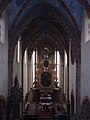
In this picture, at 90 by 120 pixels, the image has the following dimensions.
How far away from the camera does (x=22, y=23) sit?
2450 centimetres

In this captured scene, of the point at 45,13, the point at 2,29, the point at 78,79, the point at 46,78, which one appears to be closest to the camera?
the point at 2,29

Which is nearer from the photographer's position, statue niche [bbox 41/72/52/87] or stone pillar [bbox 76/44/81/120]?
stone pillar [bbox 76/44/81/120]

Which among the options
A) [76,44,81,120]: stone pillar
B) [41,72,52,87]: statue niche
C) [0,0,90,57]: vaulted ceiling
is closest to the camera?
[0,0,90,57]: vaulted ceiling

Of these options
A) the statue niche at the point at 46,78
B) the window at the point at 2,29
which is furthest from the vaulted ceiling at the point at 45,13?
the statue niche at the point at 46,78

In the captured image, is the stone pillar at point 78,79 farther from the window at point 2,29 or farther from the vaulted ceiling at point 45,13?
the window at point 2,29

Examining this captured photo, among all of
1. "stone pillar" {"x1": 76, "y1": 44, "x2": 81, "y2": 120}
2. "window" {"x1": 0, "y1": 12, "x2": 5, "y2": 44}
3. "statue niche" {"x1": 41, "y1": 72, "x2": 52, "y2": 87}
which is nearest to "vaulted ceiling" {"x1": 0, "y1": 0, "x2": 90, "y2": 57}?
"window" {"x1": 0, "y1": 12, "x2": 5, "y2": 44}

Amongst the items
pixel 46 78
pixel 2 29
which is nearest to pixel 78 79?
pixel 2 29

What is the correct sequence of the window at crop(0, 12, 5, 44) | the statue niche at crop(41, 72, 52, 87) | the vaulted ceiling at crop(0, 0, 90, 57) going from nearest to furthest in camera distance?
the window at crop(0, 12, 5, 44)
the vaulted ceiling at crop(0, 0, 90, 57)
the statue niche at crop(41, 72, 52, 87)

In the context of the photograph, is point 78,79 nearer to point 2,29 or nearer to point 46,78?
point 2,29

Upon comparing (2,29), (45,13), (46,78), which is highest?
(45,13)

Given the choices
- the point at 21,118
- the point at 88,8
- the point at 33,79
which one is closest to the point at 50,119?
the point at 21,118

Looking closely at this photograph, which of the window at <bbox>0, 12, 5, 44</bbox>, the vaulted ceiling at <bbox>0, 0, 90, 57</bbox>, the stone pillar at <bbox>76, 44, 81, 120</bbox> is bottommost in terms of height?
the stone pillar at <bbox>76, 44, 81, 120</bbox>

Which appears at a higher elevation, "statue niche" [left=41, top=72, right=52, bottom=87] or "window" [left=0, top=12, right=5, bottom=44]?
"window" [left=0, top=12, right=5, bottom=44]

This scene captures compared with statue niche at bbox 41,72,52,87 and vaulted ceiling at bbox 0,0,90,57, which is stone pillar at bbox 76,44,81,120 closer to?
vaulted ceiling at bbox 0,0,90,57
